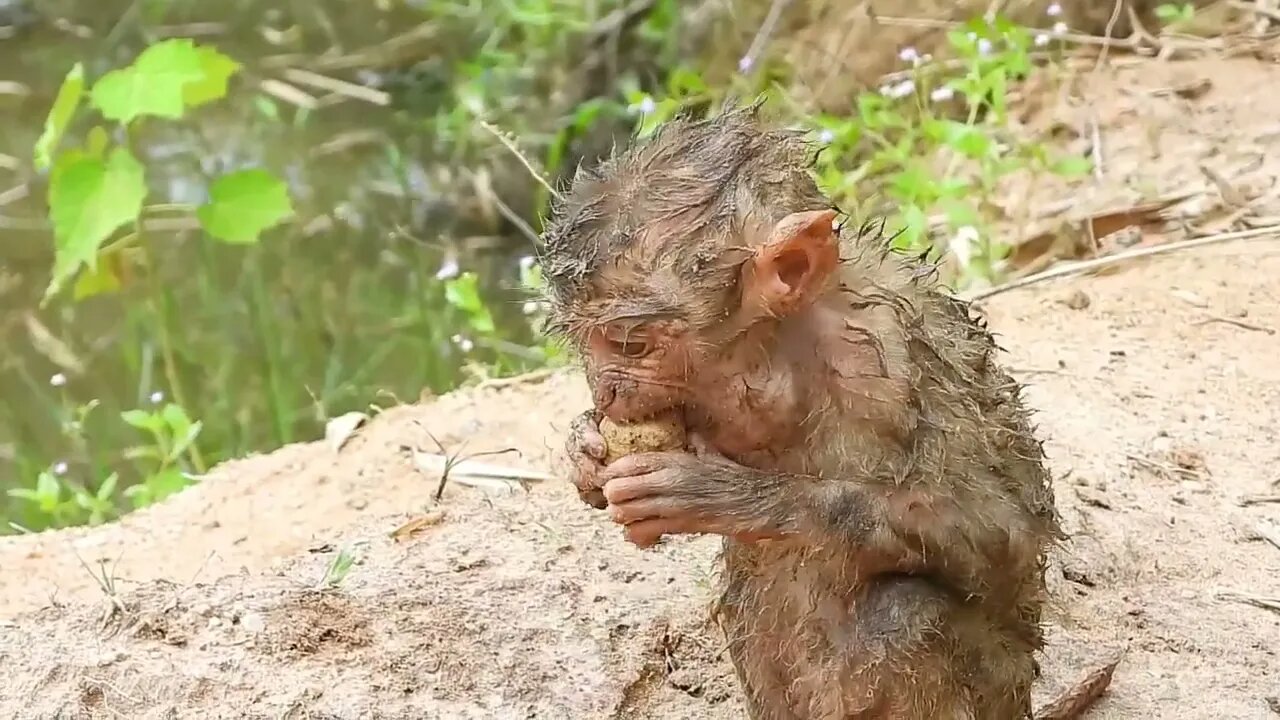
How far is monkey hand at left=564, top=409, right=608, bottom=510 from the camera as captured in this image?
2.53 meters

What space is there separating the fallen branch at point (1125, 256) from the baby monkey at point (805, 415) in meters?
2.59

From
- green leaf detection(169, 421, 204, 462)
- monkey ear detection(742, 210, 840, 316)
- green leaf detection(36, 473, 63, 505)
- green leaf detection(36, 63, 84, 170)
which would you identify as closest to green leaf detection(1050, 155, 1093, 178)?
monkey ear detection(742, 210, 840, 316)

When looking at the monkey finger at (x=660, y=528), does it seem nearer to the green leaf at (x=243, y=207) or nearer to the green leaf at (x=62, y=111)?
the green leaf at (x=243, y=207)

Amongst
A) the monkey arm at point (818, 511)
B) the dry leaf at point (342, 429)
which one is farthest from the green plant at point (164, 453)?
the monkey arm at point (818, 511)

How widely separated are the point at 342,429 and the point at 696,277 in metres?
2.39

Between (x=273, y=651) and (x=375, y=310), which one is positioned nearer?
(x=273, y=651)

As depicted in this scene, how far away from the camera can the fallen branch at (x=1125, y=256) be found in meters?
5.20

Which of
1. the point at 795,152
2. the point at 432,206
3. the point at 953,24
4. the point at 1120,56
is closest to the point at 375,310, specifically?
the point at 432,206

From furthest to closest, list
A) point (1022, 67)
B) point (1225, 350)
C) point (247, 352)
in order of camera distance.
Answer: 1. point (247, 352)
2. point (1022, 67)
3. point (1225, 350)

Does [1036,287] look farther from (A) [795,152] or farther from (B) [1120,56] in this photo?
(A) [795,152]

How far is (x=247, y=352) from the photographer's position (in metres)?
6.55

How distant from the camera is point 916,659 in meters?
2.51

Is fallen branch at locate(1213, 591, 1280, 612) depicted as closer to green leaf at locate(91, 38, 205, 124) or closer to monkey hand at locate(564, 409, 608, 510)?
monkey hand at locate(564, 409, 608, 510)

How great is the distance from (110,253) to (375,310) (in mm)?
1783
